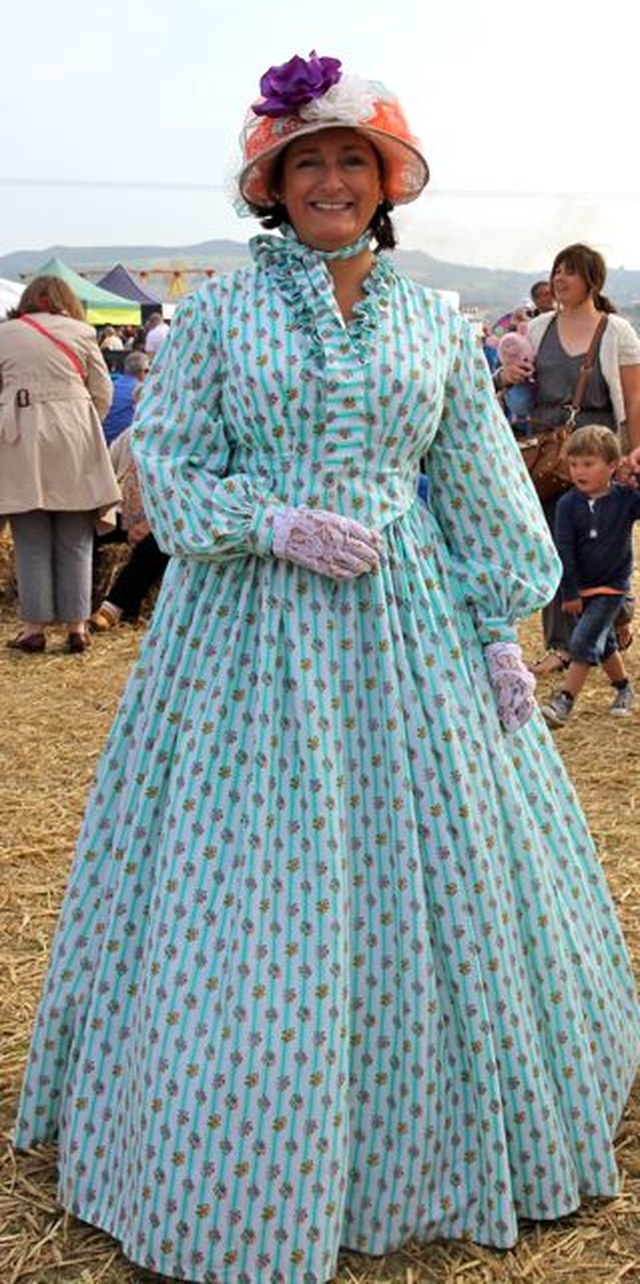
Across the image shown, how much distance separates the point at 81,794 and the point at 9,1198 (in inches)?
101

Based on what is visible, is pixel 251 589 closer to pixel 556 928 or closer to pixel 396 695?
pixel 396 695

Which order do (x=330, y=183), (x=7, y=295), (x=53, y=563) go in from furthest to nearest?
(x=7, y=295) → (x=53, y=563) → (x=330, y=183)

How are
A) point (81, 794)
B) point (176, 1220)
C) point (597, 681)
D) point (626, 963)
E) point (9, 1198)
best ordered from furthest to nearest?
point (597, 681), point (81, 794), point (626, 963), point (9, 1198), point (176, 1220)

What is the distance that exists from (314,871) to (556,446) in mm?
4029

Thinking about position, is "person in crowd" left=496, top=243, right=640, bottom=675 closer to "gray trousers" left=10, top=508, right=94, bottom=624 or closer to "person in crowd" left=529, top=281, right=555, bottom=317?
"gray trousers" left=10, top=508, right=94, bottom=624

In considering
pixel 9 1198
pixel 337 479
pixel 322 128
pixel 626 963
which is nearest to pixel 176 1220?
pixel 9 1198

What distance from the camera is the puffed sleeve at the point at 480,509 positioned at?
279cm

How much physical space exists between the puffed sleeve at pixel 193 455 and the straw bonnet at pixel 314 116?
0.24m

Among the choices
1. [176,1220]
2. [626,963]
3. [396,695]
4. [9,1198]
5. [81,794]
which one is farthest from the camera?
[81,794]

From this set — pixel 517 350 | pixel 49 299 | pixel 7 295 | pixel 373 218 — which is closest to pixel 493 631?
pixel 373 218

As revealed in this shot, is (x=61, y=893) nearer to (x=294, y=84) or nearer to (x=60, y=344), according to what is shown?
(x=294, y=84)

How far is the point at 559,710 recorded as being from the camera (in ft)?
19.8

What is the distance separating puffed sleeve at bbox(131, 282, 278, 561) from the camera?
2.59 metres

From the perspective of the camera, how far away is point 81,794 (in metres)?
5.28
